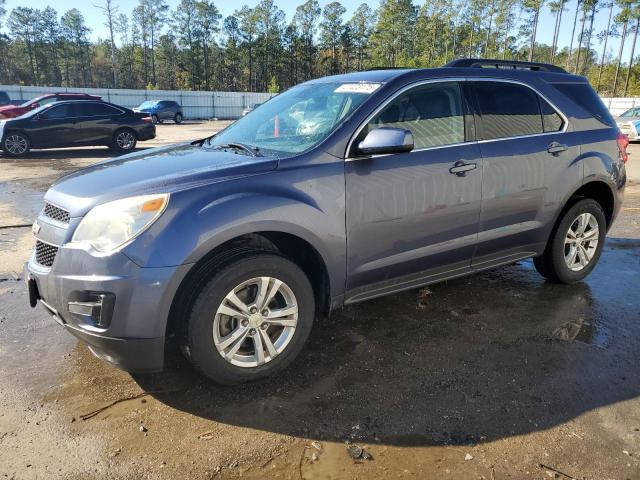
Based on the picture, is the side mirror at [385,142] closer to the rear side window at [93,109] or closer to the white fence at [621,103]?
the rear side window at [93,109]

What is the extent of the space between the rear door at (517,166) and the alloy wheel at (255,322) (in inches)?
65.4

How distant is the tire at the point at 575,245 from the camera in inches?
175

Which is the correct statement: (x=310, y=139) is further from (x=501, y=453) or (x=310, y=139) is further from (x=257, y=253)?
(x=501, y=453)

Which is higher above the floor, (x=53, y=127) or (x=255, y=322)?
(x=53, y=127)

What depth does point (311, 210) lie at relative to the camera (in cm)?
301

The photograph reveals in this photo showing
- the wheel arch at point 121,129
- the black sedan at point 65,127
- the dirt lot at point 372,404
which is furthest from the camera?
the wheel arch at point 121,129

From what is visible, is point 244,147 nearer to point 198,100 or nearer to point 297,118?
point 297,118

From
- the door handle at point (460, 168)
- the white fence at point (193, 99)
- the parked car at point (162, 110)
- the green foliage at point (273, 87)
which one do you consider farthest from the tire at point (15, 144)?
the green foliage at point (273, 87)

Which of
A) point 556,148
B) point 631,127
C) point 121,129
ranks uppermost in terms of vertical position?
point 556,148

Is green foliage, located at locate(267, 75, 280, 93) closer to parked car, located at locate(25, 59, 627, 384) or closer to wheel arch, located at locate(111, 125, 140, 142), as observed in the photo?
wheel arch, located at locate(111, 125, 140, 142)

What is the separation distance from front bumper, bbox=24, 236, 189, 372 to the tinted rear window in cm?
364

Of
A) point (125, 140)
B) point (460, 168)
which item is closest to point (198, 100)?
point (125, 140)

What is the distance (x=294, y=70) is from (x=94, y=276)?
92.3 metres

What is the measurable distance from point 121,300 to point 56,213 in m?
0.79
